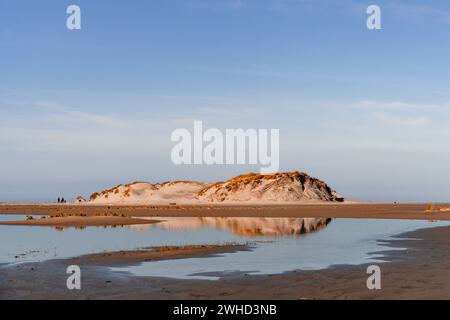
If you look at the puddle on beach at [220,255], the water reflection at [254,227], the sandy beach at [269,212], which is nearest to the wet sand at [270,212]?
the sandy beach at [269,212]

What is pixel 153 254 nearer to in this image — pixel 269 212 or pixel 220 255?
pixel 220 255

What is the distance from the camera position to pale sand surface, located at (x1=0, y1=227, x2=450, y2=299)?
48.4 feet

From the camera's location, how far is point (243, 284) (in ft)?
54.2

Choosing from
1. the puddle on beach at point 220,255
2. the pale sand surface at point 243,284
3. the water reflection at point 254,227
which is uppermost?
the pale sand surface at point 243,284

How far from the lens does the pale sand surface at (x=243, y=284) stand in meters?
14.8

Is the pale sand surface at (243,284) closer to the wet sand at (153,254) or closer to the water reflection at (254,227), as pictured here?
the wet sand at (153,254)

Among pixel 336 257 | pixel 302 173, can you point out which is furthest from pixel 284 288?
pixel 302 173

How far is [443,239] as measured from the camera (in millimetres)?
31828

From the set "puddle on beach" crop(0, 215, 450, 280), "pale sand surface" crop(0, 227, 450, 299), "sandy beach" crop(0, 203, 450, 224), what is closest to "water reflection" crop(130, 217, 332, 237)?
"puddle on beach" crop(0, 215, 450, 280)

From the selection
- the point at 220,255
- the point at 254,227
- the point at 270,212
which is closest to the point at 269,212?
the point at 270,212

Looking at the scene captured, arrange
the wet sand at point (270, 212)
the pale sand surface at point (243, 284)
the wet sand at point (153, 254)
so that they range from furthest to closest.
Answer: the wet sand at point (270, 212) → the wet sand at point (153, 254) → the pale sand surface at point (243, 284)

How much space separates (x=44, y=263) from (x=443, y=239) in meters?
23.5

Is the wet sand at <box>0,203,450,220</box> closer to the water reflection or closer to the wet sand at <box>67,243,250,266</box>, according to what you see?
the water reflection
